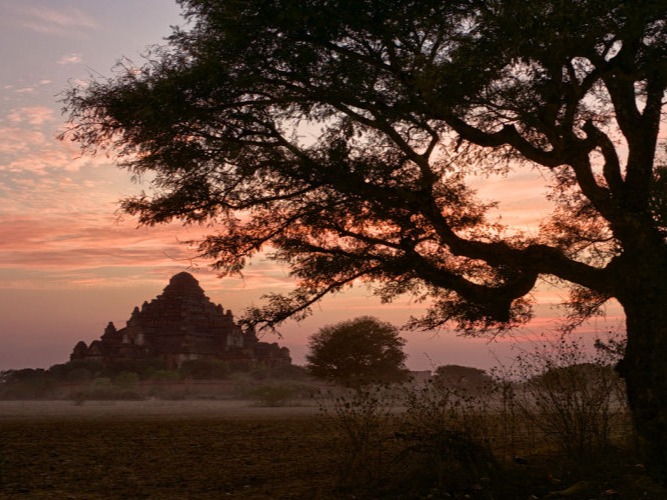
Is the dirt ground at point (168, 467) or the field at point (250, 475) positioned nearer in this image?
the field at point (250, 475)

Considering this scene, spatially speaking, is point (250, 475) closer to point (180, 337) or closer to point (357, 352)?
point (357, 352)

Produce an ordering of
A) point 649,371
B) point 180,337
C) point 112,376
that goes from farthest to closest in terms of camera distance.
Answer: point 180,337 → point 112,376 → point 649,371

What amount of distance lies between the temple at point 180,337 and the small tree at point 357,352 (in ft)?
154

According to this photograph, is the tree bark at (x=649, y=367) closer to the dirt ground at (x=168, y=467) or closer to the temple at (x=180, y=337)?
the dirt ground at (x=168, y=467)

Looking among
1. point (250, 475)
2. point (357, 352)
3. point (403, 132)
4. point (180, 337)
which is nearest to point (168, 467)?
point (250, 475)

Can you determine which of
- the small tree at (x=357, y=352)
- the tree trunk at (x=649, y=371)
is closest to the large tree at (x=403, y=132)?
the tree trunk at (x=649, y=371)

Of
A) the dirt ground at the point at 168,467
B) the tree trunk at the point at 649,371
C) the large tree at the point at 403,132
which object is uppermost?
the large tree at the point at 403,132

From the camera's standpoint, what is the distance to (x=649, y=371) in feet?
32.0

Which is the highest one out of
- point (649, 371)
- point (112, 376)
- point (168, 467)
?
point (112, 376)

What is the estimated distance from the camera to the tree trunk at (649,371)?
374 inches

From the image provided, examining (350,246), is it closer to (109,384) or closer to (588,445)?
(588,445)

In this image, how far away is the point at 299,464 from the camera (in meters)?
12.4

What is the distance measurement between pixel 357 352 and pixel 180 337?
57333 millimetres

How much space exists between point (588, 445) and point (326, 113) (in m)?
7.00
